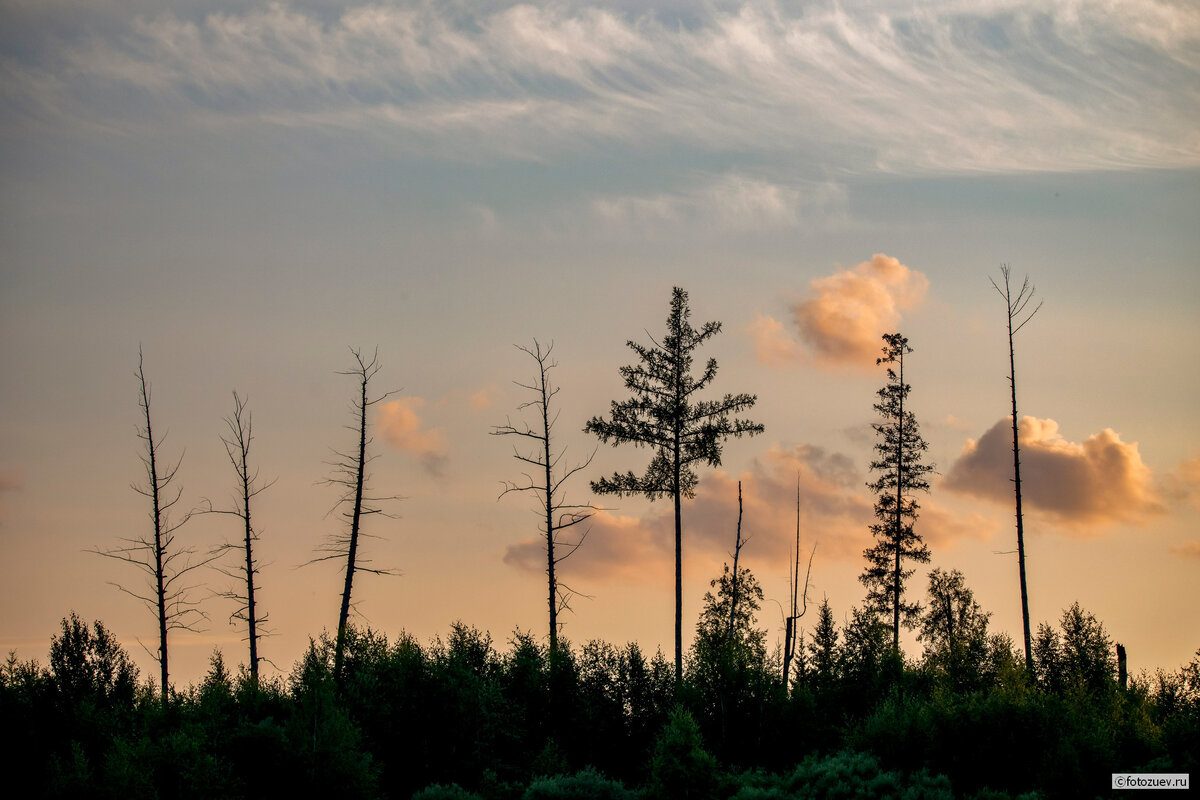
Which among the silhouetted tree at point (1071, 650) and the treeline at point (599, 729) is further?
the silhouetted tree at point (1071, 650)

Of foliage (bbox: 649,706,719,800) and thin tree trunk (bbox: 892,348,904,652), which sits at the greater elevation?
thin tree trunk (bbox: 892,348,904,652)

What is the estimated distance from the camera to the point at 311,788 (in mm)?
32688

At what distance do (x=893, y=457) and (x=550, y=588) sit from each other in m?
20.6

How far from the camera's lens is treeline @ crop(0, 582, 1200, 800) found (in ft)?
108

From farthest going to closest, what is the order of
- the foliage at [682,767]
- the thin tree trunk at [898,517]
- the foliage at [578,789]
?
1. the thin tree trunk at [898,517]
2. the foliage at [682,767]
3. the foliage at [578,789]

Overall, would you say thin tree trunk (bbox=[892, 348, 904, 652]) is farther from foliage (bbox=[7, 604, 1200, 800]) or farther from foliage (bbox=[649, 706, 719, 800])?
foliage (bbox=[649, 706, 719, 800])

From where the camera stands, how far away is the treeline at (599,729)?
3288cm

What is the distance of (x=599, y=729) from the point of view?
136 feet

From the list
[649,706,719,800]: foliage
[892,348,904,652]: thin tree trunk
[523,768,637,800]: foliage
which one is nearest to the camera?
[523,768,637,800]: foliage

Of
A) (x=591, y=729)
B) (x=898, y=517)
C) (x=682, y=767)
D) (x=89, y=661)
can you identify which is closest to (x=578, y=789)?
(x=682, y=767)

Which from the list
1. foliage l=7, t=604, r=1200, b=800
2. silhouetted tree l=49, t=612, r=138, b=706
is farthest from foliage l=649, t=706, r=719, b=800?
silhouetted tree l=49, t=612, r=138, b=706

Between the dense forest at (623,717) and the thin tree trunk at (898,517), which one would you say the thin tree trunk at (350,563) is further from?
the thin tree trunk at (898,517)

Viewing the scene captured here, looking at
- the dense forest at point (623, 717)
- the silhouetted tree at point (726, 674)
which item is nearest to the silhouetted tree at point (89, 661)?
the dense forest at point (623, 717)

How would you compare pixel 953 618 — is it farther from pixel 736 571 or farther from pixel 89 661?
pixel 89 661
